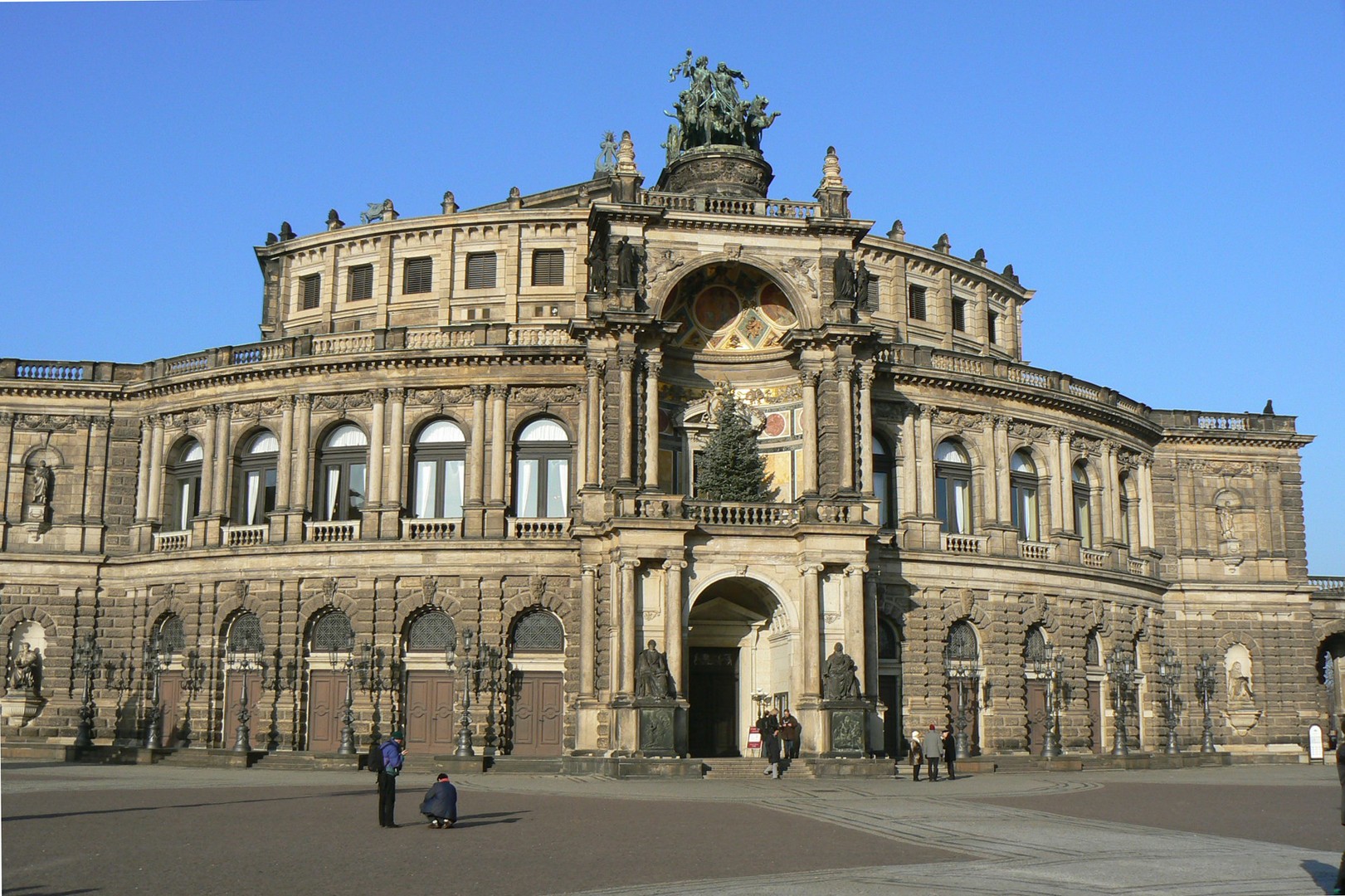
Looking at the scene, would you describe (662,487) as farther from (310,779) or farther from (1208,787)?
(1208,787)

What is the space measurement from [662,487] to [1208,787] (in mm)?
20088

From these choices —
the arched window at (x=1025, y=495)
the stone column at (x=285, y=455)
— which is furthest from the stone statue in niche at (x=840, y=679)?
the stone column at (x=285, y=455)

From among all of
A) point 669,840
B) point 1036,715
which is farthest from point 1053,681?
point 669,840

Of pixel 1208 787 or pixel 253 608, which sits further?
pixel 253 608

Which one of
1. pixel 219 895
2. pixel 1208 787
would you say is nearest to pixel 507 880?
pixel 219 895

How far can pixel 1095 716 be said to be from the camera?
5522 cm

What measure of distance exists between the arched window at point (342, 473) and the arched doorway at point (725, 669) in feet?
45.3

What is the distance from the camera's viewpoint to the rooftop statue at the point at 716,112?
5269cm

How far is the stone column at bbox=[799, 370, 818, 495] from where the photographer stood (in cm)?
4594

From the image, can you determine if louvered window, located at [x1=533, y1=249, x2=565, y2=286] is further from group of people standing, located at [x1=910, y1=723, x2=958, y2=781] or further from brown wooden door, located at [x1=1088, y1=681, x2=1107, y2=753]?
brown wooden door, located at [x1=1088, y1=681, x2=1107, y2=753]

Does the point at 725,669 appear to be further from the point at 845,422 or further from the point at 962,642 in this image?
the point at 962,642

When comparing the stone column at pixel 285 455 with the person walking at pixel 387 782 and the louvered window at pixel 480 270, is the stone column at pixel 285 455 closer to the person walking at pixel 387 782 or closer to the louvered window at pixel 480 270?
the louvered window at pixel 480 270

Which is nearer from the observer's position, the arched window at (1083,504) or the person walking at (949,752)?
the person walking at (949,752)

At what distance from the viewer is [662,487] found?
48.8 meters
